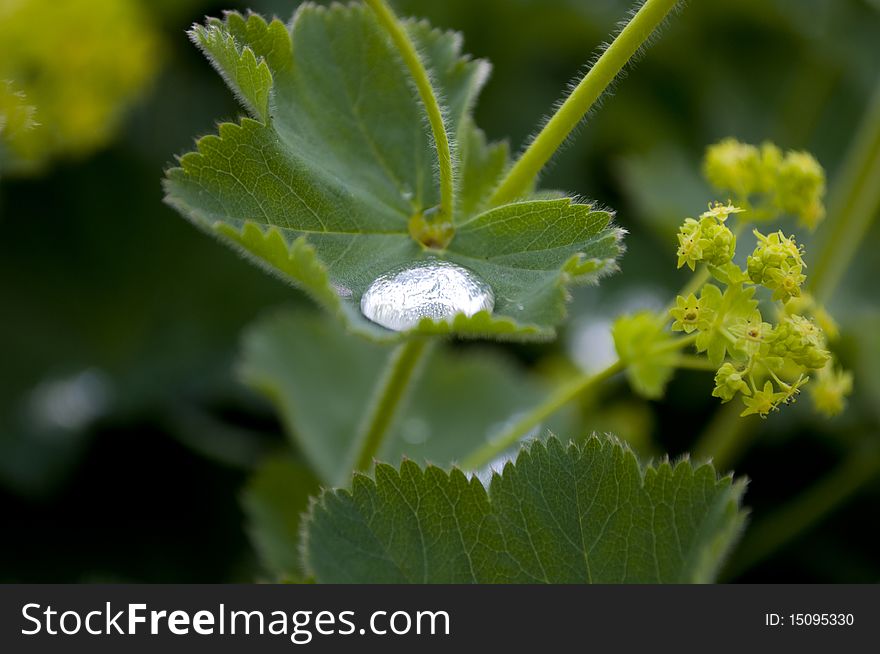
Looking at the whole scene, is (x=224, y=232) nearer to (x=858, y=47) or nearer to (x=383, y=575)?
(x=383, y=575)

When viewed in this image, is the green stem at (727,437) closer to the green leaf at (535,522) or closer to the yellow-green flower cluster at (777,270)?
the green leaf at (535,522)

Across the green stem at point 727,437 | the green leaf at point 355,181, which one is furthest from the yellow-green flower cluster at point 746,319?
the green stem at point 727,437

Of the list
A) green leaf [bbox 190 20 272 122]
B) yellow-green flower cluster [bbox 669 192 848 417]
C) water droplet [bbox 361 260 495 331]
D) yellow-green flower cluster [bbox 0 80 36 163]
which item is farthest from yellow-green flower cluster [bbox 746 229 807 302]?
yellow-green flower cluster [bbox 0 80 36 163]

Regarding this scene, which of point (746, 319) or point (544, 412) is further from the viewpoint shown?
point (544, 412)

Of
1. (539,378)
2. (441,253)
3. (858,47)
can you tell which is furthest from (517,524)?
(858,47)

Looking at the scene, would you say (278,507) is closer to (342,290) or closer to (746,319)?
(342,290)

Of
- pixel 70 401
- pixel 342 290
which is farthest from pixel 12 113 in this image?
pixel 70 401

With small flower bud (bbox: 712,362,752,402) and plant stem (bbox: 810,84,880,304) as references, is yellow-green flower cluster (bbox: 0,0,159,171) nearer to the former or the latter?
small flower bud (bbox: 712,362,752,402)
